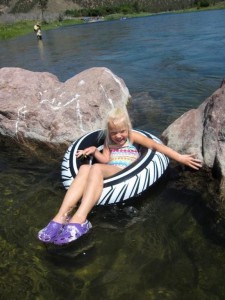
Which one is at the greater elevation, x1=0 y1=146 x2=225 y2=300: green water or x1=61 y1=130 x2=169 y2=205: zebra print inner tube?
x1=61 y1=130 x2=169 y2=205: zebra print inner tube

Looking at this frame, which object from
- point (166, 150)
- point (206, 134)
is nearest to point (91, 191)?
point (166, 150)

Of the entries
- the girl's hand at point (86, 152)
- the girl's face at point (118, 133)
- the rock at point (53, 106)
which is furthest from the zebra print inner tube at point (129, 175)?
the rock at point (53, 106)

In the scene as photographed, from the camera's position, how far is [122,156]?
5.41 meters

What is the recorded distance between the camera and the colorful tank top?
17.7 ft

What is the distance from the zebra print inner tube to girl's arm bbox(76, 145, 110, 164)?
128 mm

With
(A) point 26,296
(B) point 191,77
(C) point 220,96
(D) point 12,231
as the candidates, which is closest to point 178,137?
(C) point 220,96

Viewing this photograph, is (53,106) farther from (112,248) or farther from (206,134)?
(112,248)

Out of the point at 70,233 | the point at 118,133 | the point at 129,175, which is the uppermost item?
the point at 118,133

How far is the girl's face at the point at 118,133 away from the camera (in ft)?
16.7

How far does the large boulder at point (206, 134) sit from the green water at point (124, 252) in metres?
0.33

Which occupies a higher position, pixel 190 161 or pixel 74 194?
pixel 74 194

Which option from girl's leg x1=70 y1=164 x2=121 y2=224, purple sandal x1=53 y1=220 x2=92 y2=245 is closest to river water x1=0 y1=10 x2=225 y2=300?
purple sandal x1=53 y1=220 x2=92 y2=245

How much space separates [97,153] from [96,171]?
0.68 m

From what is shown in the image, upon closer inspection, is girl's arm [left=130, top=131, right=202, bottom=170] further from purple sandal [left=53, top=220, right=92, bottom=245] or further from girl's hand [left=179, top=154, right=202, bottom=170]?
purple sandal [left=53, top=220, right=92, bottom=245]
